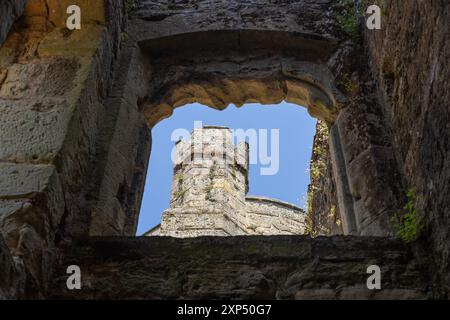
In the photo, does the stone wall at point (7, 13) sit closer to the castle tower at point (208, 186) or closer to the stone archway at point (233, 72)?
the stone archway at point (233, 72)

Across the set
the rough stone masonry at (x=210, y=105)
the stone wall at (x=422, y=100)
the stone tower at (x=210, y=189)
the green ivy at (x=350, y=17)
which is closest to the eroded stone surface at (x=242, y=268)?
the rough stone masonry at (x=210, y=105)

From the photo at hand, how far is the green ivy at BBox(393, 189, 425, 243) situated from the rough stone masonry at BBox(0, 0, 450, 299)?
0.05 metres

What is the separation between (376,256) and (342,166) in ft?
3.83

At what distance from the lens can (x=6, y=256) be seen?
233cm

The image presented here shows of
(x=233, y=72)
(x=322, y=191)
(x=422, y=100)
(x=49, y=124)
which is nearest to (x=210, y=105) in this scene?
(x=233, y=72)

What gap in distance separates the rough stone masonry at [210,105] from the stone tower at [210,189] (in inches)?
148

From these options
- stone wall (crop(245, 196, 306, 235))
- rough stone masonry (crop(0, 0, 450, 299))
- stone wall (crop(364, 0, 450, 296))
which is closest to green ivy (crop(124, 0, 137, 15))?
rough stone masonry (crop(0, 0, 450, 299))

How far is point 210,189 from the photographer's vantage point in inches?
383

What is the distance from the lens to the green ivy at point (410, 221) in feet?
9.78

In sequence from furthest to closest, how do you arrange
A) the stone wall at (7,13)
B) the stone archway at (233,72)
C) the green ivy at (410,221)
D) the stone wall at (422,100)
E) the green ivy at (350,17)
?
the green ivy at (350,17), the stone archway at (233,72), the green ivy at (410,221), the stone wall at (422,100), the stone wall at (7,13)

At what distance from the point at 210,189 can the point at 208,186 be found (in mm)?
74

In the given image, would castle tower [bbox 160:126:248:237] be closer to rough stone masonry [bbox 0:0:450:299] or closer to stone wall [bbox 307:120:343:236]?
stone wall [bbox 307:120:343:236]

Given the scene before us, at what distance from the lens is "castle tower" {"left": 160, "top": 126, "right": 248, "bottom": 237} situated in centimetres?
904
